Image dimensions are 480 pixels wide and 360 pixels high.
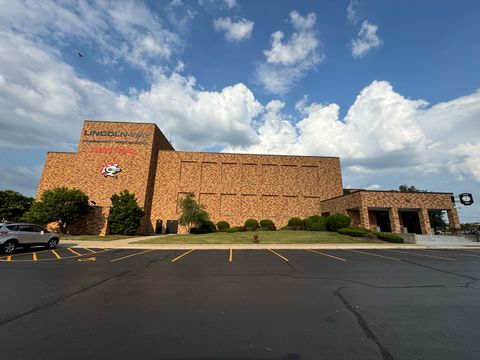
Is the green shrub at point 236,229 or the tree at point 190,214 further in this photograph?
the green shrub at point 236,229

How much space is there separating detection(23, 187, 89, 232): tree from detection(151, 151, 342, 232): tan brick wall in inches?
403

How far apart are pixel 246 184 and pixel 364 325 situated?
110 ft

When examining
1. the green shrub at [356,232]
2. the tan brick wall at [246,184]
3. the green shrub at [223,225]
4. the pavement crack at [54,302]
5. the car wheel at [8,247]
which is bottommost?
the pavement crack at [54,302]

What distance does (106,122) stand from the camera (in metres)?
35.3

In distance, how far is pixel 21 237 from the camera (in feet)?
45.5

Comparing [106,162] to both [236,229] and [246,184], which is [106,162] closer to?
[246,184]

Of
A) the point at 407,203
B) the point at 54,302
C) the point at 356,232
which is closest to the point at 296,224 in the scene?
the point at 356,232

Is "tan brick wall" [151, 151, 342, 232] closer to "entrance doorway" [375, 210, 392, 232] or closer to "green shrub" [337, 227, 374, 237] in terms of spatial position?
"entrance doorway" [375, 210, 392, 232]

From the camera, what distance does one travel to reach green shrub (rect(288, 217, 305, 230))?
1321 inches

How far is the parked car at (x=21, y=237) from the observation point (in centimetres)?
1308

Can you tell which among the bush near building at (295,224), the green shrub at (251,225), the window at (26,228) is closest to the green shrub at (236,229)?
the green shrub at (251,225)

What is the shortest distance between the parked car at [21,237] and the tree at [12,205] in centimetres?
→ 2293

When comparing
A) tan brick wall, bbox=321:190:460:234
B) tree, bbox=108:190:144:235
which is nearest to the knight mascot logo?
tree, bbox=108:190:144:235

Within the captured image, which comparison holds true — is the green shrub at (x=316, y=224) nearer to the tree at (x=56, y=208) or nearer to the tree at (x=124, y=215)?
the tree at (x=124, y=215)
